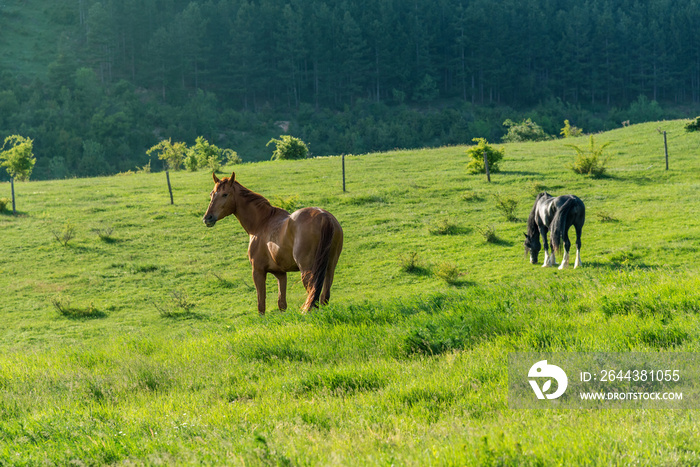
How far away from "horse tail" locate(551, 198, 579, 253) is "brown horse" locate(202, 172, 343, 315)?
7.60 m

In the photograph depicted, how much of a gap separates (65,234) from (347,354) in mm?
19957

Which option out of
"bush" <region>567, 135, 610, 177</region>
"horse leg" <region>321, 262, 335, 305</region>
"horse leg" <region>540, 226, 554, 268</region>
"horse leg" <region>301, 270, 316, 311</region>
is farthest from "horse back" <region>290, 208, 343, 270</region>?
"bush" <region>567, 135, 610, 177</region>

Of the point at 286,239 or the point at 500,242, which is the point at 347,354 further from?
the point at 500,242

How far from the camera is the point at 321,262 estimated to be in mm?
9500

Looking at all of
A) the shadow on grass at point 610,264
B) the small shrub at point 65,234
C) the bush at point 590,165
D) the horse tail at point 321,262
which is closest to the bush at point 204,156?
the small shrub at point 65,234

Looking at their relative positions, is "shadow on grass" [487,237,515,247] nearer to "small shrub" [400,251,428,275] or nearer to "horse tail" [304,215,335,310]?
"small shrub" [400,251,428,275]

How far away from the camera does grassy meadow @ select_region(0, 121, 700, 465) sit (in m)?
3.87

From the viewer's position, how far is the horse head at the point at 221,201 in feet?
36.4

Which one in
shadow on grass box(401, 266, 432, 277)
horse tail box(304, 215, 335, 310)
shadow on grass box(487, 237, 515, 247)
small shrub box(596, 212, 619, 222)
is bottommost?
shadow on grass box(401, 266, 432, 277)

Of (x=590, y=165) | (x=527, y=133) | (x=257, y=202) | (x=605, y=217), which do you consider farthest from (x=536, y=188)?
(x=527, y=133)

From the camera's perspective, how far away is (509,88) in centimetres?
12725

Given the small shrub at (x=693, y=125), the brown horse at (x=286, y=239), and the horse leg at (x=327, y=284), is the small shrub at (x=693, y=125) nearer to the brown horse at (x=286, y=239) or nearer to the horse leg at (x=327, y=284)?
the brown horse at (x=286, y=239)

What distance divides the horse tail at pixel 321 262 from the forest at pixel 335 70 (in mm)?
85928

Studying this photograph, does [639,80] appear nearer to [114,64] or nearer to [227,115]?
[227,115]
